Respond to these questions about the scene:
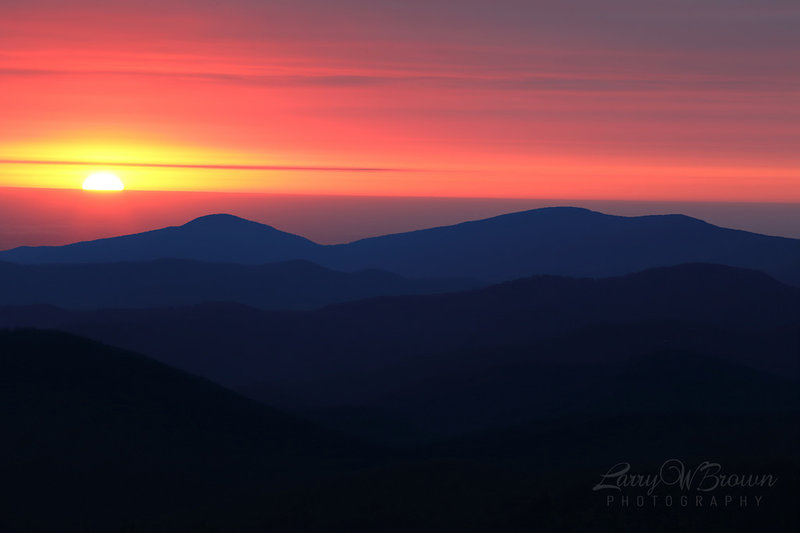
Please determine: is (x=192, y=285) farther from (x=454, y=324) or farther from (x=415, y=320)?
(x=454, y=324)

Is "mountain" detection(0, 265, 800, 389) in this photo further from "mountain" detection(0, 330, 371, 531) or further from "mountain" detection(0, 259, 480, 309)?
"mountain" detection(0, 259, 480, 309)

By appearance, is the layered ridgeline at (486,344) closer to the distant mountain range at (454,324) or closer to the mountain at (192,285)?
the distant mountain range at (454,324)

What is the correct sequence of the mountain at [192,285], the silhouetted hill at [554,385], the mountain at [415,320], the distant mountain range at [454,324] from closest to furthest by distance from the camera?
the silhouetted hill at [554,385]
the distant mountain range at [454,324]
the mountain at [415,320]
the mountain at [192,285]

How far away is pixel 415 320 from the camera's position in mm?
107000

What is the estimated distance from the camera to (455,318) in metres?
107

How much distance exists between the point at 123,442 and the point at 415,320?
70.8m

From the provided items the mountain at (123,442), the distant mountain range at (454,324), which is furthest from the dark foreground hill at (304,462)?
the distant mountain range at (454,324)

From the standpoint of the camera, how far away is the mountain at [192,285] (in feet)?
493

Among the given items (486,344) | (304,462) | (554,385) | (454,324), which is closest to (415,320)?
(454,324)

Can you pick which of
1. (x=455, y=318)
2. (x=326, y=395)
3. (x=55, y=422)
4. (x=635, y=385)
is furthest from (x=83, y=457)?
(x=455, y=318)

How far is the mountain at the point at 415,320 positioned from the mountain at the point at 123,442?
33.9 meters

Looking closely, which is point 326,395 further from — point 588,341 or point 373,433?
point 588,341

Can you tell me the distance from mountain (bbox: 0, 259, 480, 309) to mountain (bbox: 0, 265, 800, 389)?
38.3 metres

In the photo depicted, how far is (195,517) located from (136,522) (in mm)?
3772
